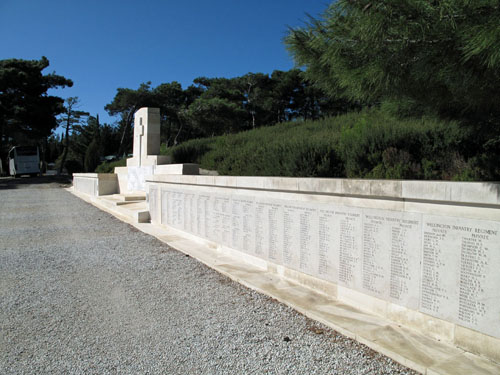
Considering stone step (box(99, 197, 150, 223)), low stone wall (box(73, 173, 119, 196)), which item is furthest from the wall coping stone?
low stone wall (box(73, 173, 119, 196))

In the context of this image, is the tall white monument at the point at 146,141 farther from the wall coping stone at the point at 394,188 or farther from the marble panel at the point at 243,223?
the wall coping stone at the point at 394,188

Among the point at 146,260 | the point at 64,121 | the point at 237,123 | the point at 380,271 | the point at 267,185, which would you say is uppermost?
the point at 64,121

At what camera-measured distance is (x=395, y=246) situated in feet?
9.75

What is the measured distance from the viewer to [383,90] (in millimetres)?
2699

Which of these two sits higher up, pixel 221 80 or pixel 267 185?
pixel 221 80

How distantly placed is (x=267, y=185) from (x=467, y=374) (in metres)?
2.81

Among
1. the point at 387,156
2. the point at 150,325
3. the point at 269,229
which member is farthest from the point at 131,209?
the point at 150,325

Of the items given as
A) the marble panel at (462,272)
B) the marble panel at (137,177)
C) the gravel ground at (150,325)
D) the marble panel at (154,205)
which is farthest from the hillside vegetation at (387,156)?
the marble panel at (137,177)

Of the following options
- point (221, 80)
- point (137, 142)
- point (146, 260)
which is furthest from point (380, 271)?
point (221, 80)

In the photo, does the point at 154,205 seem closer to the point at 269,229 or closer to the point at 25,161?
the point at 269,229

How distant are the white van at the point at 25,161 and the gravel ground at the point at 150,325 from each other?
2988cm

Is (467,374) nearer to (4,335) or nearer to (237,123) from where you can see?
(4,335)

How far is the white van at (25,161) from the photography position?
30.8 meters

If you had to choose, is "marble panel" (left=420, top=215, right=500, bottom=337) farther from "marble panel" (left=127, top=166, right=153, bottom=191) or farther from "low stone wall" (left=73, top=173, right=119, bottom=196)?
"low stone wall" (left=73, top=173, right=119, bottom=196)
